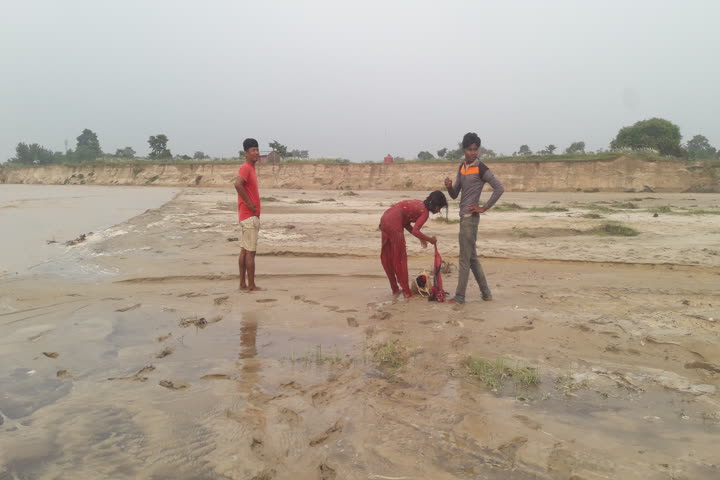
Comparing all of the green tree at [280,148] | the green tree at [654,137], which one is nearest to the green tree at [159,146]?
the green tree at [280,148]

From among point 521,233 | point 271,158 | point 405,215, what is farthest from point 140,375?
point 271,158

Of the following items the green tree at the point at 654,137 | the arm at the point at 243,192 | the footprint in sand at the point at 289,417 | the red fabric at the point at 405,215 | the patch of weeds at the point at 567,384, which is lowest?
the footprint in sand at the point at 289,417

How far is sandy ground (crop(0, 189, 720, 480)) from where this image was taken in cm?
234

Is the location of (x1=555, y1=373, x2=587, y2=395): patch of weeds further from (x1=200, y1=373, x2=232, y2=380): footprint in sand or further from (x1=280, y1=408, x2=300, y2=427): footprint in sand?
(x1=200, y1=373, x2=232, y2=380): footprint in sand

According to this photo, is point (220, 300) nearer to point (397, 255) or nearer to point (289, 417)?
point (397, 255)

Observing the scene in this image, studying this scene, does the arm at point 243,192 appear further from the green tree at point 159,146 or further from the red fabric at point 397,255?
the green tree at point 159,146

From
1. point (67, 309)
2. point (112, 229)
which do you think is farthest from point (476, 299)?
point (112, 229)

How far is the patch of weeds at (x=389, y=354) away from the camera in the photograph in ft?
11.8

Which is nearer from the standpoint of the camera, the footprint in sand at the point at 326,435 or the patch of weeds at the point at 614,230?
the footprint in sand at the point at 326,435

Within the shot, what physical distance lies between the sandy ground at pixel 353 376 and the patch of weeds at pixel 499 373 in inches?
1.0

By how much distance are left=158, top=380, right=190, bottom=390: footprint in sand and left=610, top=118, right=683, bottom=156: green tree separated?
139 feet

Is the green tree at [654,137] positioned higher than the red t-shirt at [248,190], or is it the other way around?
the green tree at [654,137]

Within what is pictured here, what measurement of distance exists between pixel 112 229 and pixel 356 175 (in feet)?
93.3

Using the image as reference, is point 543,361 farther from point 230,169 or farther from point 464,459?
point 230,169
